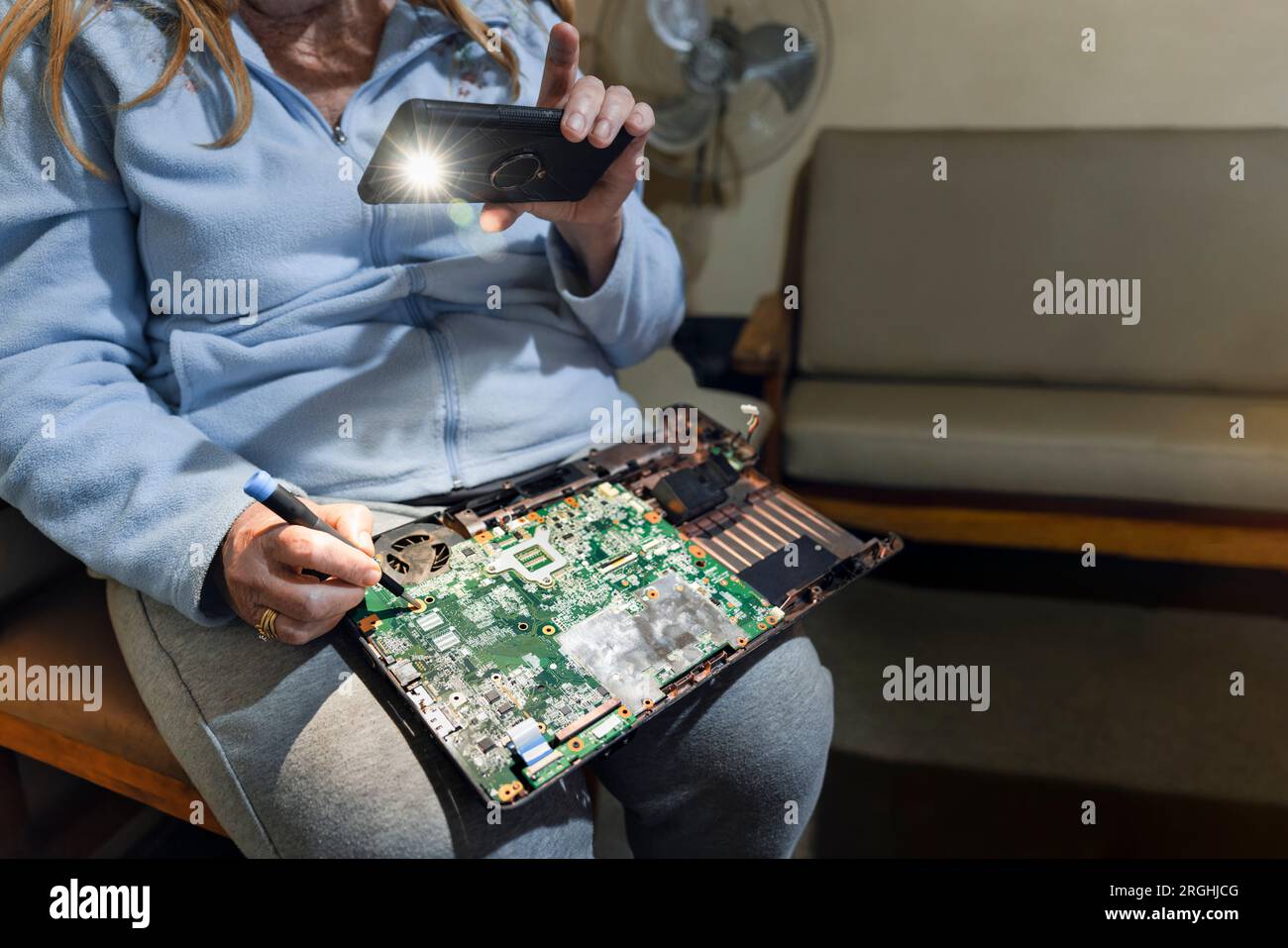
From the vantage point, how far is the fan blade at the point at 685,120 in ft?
6.25

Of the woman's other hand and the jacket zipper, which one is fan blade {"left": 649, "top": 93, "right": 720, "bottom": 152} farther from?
the woman's other hand

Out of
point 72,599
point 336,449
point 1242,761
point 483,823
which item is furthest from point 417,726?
point 1242,761

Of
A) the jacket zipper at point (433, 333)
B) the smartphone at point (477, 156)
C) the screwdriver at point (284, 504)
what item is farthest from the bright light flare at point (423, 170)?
the screwdriver at point (284, 504)

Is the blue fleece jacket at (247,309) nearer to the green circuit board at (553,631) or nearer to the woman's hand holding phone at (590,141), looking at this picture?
the woman's hand holding phone at (590,141)

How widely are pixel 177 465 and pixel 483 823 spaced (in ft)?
1.59

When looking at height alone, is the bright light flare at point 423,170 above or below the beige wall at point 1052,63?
below

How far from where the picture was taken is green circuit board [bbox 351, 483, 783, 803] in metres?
0.78

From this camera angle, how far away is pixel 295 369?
1.02m

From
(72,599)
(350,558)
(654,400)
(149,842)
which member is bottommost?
(149,842)

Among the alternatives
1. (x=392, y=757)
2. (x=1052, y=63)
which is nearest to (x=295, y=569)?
(x=392, y=757)

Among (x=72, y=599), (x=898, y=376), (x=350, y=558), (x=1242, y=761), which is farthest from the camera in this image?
(x=898, y=376)

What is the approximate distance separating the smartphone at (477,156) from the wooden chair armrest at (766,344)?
934mm

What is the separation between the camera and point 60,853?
1.31 m
